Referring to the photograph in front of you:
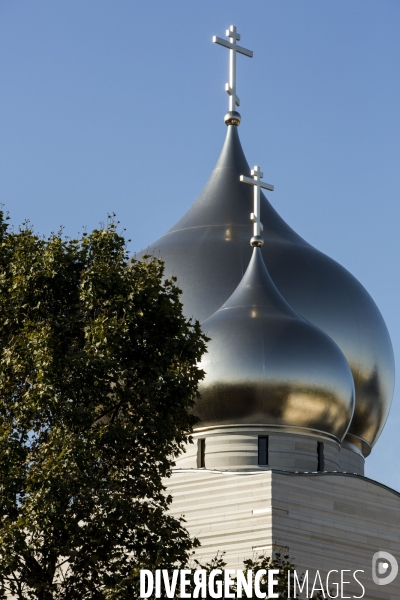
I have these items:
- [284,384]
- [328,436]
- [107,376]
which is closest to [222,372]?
[284,384]

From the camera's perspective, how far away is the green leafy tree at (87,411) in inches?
667

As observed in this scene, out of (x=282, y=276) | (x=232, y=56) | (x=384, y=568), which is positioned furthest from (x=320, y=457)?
(x=232, y=56)

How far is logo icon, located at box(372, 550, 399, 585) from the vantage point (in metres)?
25.4

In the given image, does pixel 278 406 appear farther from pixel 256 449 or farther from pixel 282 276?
pixel 282 276

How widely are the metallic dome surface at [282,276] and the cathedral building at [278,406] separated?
0.13ft

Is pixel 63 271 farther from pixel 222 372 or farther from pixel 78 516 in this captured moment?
pixel 222 372

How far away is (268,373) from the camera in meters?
26.3

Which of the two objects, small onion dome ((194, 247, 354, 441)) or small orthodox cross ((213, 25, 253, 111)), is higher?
small orthodox cross ((213, 25, 253, 111))

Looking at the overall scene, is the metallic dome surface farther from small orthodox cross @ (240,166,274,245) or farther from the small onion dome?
the small onion dome

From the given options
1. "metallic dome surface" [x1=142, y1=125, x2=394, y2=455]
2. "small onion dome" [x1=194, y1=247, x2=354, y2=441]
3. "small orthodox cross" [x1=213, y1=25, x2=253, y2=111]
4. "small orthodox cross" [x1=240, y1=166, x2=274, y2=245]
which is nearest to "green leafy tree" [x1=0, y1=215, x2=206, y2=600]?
"small onion dome" [x1=194, y1=247, x2=354, y2=441]

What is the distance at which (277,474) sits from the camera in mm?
24641

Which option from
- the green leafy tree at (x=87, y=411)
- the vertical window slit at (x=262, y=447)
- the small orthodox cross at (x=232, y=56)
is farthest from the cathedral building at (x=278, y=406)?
the green leafy tree at (x=87, y=411)

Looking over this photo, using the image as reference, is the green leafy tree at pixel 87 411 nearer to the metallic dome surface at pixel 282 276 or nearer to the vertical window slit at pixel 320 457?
the vertical window slit at pixel 320 457

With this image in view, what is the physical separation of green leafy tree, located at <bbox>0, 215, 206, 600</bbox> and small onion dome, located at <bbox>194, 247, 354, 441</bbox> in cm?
742
